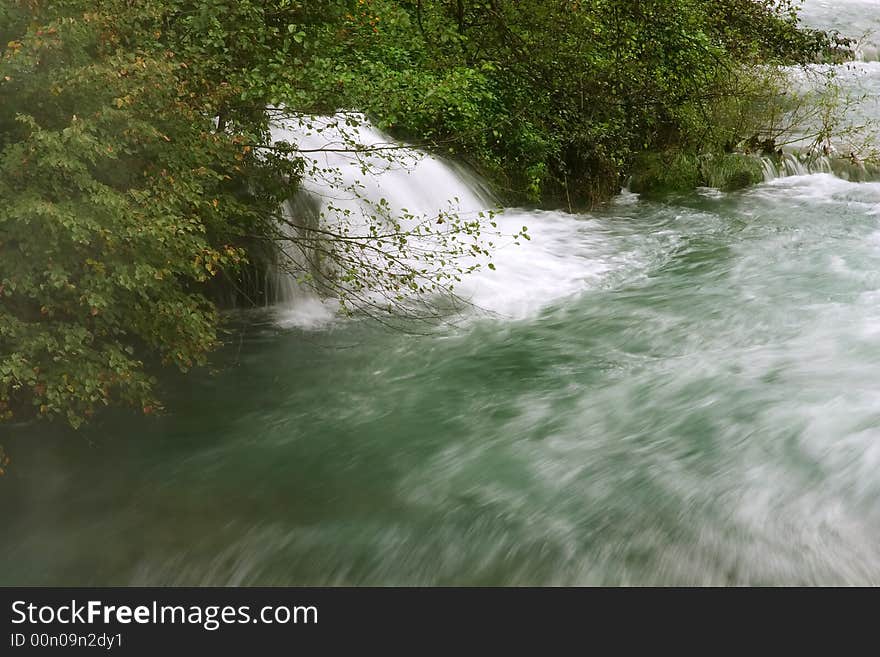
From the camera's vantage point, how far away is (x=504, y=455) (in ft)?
19.5

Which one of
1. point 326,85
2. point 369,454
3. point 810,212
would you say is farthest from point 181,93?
point 810,212

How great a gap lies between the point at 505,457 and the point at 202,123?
9.68 feet

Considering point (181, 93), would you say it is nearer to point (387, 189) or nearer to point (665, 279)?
point (387, 189)

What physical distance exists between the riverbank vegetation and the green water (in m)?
0.57

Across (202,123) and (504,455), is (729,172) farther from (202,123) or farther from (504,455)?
(202,123)

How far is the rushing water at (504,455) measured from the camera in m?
4.86

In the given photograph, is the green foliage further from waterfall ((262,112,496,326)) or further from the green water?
waterfall ((262,112,496,326))

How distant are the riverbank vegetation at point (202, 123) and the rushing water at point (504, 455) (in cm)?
61

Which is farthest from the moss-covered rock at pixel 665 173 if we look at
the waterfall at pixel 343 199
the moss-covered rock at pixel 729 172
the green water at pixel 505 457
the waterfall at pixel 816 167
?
the green water at pixel 505 457

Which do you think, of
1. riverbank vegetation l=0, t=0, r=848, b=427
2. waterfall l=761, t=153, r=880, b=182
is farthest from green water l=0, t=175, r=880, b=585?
waterfall l=761, t=153, r=880, b=182

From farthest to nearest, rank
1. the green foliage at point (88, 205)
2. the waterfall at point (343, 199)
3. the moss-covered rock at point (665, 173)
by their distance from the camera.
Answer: the moss-covered rock at point (665, 173), the waterfall at point (343, 199), the green foliage at point (88, 205)

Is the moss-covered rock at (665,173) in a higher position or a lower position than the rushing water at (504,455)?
higher

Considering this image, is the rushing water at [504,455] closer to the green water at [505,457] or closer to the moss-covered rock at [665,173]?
the green water at [505,457]

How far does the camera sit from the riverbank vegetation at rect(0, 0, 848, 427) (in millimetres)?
4887
